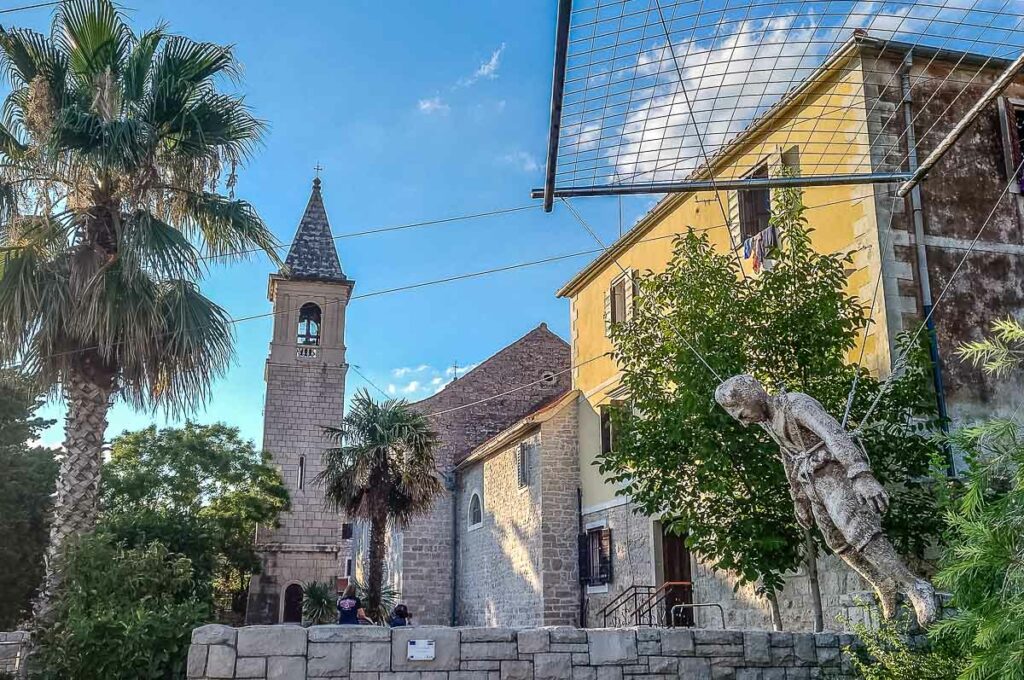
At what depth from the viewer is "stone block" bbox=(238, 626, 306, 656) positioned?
729 cm

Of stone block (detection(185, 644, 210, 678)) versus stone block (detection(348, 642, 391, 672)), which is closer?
stone block (detection(185, 644, 210, 678))

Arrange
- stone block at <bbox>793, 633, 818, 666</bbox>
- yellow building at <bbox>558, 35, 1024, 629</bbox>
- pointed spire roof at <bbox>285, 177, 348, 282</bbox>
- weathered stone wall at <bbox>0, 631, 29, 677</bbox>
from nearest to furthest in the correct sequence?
stone block at <bbox>793, 633, 818, 666</bbox>, weathered stone wall at <bbox>0, 631, 29, 677</bbox>, yellow building at <bbox>558, 35, 1024, 629</bbox>, pointed spire roof at <bbox>285, 177, 348, 282</bbox>

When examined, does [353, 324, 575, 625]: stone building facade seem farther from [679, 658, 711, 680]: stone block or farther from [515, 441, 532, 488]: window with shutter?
[679, 658, 711, 680]: stone block

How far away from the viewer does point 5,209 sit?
11875mm

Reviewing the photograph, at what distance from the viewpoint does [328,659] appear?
7371mm

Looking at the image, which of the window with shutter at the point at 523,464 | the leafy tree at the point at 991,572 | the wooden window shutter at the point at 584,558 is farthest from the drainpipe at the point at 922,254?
the window with shutter at the point at 523,464

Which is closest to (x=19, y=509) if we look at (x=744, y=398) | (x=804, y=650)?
(x=804, y=650)

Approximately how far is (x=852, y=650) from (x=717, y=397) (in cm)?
297

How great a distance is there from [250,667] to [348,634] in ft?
2.65

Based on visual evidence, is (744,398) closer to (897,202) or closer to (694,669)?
(694,669)

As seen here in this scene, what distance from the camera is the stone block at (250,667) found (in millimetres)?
7227

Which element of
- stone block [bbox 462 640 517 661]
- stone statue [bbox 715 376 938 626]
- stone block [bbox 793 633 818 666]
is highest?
stone statue [bbox 715 376 938 626]

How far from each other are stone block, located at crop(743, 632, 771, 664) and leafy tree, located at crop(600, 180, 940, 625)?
1140 mm

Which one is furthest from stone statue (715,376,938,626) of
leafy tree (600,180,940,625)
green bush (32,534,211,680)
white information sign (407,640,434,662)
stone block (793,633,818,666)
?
green bush (32,534,211,680)
